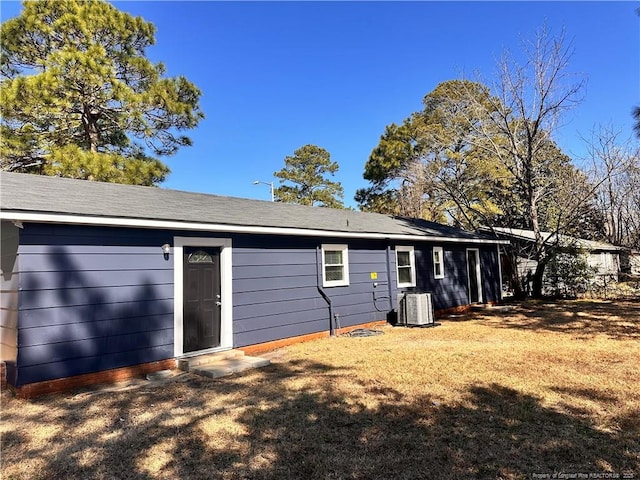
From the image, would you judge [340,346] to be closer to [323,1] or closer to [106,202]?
[106,202]

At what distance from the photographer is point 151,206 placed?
266 inches

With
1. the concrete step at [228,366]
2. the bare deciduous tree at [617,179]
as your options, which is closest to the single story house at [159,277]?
the concrete step at [228,366]

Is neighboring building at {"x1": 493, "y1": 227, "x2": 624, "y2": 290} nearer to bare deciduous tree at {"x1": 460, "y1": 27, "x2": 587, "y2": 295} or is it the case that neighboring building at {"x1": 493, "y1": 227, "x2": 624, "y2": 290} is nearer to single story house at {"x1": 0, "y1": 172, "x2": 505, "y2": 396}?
bare deciduous tree at {"x1": 460, "y1": 27, "x2": 587, "y2": 295}

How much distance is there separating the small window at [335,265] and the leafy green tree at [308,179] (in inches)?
843

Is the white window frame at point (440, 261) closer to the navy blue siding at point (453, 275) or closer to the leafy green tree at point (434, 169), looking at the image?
the navy blue siding at point (453, 275)

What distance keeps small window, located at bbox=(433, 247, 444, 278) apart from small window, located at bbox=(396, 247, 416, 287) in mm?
1114

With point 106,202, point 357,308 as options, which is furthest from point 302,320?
point 106,202

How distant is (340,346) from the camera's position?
24.5 feet

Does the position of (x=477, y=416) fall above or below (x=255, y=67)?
below

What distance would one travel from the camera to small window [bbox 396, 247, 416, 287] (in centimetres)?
1070

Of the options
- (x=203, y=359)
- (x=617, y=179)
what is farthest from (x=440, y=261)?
(x=617, y=179)

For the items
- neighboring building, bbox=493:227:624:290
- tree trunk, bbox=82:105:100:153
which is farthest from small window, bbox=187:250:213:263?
neighboring building, bbox=493:227:624:290

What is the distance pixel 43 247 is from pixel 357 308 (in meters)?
6.46

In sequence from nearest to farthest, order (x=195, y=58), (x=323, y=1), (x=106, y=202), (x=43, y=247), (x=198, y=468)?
(x=198, y=468) → (x=43, y=247) → (x=106, y=202) → (x=323, y=1) → (x=195, y=58)
